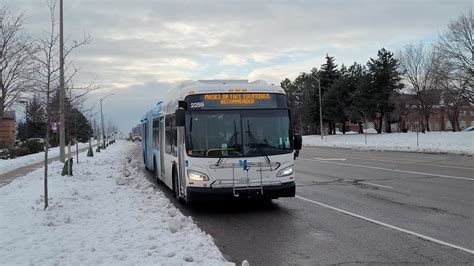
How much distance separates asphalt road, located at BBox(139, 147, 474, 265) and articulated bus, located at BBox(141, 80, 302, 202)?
629 millimetres

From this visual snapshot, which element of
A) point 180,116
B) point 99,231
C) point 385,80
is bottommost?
point 99,231

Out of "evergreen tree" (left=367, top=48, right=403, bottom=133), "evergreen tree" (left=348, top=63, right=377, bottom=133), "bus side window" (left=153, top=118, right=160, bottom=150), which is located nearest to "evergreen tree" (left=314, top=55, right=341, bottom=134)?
"evergreen tree" (left=348, top=63, right=377, bottom=133)

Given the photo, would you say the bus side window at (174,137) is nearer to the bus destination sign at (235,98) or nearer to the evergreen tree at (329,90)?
the bus destination sign at (235,98)

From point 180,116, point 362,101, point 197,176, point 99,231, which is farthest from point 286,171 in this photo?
point 362,101

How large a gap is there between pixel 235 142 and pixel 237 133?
0.69ft

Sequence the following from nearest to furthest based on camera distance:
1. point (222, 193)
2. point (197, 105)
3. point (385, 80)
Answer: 1. point (222, 193)
2. point (197, 105)
3. point (385, 80)

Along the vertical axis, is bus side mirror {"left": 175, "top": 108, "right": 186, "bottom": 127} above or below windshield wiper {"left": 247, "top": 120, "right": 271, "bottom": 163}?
above

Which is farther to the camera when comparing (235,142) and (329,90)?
(329,90)

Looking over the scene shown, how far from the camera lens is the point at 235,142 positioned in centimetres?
1061

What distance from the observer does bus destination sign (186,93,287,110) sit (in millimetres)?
10914

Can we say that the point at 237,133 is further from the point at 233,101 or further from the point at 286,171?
the point at 286,171

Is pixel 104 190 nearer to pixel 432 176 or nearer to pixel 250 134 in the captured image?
pixel 250 134

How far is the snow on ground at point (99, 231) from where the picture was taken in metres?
6.49

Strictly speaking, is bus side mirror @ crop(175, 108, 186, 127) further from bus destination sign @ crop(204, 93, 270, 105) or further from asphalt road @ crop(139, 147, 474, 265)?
asphalt road @ crop(139, 147, 474, 265)
